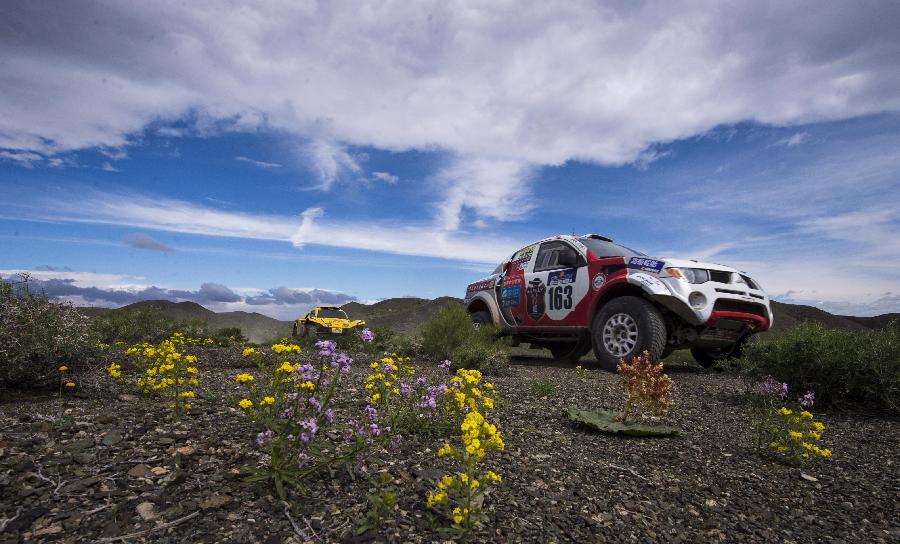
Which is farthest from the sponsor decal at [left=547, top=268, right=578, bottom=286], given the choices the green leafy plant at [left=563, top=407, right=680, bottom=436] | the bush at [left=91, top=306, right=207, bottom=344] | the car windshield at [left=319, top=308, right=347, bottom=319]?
the bush at [left=91, top=306, right=207, bottom=344]

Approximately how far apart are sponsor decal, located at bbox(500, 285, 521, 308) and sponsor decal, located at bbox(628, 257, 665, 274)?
2723 mm

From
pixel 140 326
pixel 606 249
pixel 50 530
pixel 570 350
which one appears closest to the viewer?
pixel 50 530

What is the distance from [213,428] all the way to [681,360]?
1026cm

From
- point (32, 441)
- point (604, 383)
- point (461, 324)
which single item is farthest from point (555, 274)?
point (32, 441)

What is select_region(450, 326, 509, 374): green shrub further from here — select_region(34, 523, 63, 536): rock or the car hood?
select_region(34, 523, 63, 536): rock

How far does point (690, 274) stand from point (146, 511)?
7.28 m

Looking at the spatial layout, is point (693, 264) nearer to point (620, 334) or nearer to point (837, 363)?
point (620, 334)

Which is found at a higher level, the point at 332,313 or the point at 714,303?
the point at 714,303

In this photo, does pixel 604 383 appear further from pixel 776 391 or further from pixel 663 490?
pixel 663 490

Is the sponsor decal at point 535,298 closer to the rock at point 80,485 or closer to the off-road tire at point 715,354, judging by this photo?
the off-road tire at point 715,354

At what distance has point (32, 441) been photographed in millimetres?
2859

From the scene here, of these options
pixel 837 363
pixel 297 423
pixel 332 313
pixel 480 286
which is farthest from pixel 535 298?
pixel 297 423

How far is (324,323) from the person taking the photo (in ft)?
43.3

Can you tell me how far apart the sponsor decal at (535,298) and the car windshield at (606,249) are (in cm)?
117
